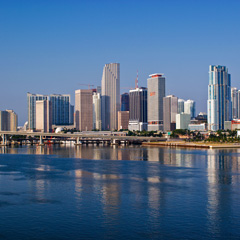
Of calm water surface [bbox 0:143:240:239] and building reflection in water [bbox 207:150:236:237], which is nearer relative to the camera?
calm water surface [bbox 0:143:240:239]

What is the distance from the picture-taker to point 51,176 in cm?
3841

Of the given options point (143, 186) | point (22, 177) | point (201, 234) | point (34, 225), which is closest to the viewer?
point (201, 234)

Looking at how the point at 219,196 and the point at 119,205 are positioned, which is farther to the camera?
the point at 219,196

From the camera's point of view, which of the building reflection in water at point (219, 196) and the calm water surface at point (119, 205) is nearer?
the calm water surface at point (119, 205)

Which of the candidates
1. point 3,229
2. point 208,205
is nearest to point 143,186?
point 208,205

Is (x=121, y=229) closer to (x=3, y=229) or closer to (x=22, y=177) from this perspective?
(x=3, y=229)

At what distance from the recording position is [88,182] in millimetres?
34406

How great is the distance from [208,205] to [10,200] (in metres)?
13.2

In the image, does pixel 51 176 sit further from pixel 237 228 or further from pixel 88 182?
pixel 237 228

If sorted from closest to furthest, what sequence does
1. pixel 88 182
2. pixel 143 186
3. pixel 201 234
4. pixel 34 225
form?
1. pixel 201 234
2. pixel 34 225
3. pixel 143 186
4. pixel 88 182

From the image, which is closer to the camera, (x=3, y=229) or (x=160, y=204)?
(x=3, y=229)

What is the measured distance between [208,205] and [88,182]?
12299mm

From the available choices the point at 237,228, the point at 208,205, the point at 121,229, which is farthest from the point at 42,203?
the point at 237,228

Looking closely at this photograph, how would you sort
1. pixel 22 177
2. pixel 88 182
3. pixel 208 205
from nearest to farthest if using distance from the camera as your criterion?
pixel 208 205 < pixel 88 182 < pixel 22 177
